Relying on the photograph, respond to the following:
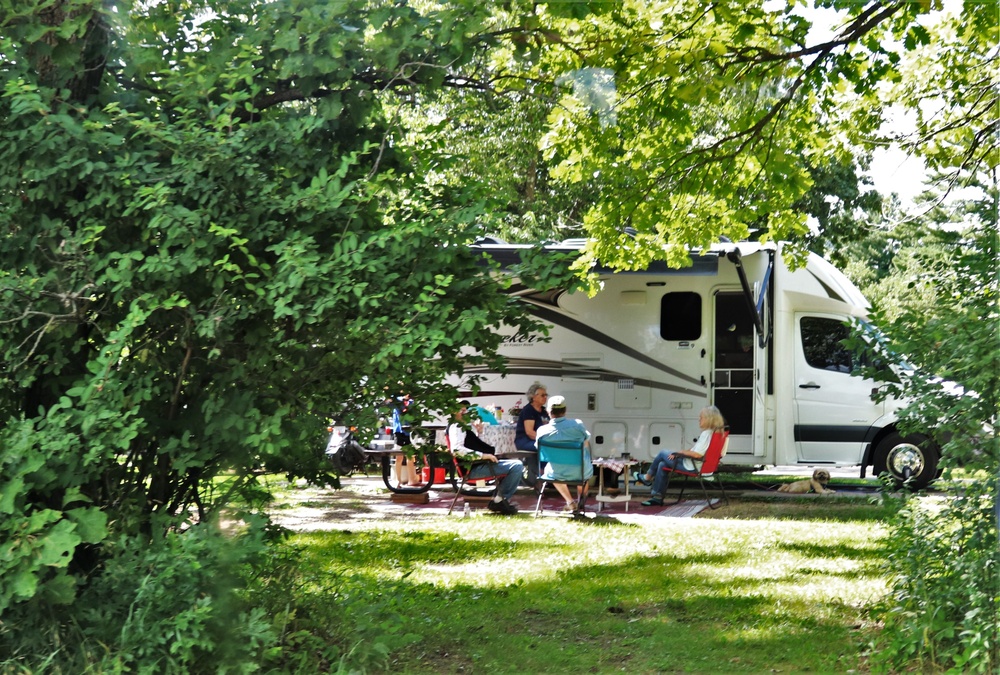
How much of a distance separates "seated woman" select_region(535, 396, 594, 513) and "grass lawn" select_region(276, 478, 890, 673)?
0.39 m

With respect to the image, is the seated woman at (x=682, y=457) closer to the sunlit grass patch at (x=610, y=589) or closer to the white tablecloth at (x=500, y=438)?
the sunlit grass patch at (x=610, y=589)

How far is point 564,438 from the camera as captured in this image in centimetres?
1063

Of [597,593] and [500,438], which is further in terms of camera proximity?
[500,438]

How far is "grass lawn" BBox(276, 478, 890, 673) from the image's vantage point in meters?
5.26

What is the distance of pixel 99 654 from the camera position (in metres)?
4.14

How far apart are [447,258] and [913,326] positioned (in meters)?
2.54

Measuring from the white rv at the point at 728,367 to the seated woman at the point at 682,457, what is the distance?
3.49ft

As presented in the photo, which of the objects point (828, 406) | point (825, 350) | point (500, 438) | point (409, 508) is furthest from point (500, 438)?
point (825, 350)

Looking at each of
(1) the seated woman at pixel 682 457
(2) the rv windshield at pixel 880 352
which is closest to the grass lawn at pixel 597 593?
(2) the rv windshield at pixel 880 352

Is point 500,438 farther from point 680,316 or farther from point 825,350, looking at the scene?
point 825,350

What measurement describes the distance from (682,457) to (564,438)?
5.68 ft

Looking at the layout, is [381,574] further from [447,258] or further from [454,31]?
[454,31]

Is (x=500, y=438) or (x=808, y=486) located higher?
(x=500, y=438)

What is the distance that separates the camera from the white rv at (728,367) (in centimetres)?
1300
